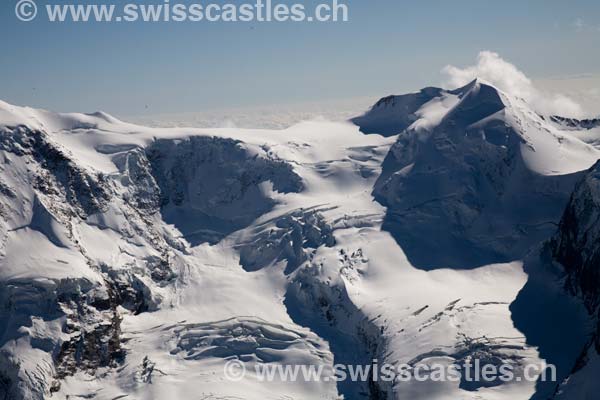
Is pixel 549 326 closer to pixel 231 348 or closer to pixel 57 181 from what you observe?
pixel 231 348

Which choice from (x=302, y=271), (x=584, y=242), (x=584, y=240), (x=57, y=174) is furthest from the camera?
(x=57, y=174)

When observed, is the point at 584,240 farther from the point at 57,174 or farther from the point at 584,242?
the point at 57,174

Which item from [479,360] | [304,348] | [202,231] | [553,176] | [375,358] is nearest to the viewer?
[479,360]

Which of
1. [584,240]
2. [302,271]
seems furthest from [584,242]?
[302,271]

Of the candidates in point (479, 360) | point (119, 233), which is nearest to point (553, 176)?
point (479, 360)

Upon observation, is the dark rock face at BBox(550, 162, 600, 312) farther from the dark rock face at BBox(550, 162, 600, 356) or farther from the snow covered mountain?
the snow covered mountain

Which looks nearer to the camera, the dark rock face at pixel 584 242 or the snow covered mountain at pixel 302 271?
the dark rock face at pixel 584 242

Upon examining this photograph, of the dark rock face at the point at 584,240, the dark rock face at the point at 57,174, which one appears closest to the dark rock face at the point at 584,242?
the dark rock face at the point at 584,240

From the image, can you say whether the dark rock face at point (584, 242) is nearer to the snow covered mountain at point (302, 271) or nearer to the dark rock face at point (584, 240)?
the dark rock face at point (584, 240)
